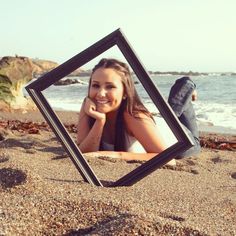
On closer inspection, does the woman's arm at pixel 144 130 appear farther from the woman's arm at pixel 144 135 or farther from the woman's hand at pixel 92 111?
the woman's hand at pixel 92 111

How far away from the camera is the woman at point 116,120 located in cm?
310

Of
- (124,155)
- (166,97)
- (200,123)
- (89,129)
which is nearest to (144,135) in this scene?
(124,155)

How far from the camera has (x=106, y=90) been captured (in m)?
3.10

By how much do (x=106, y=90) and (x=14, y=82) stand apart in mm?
8786

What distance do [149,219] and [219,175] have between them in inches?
83.4

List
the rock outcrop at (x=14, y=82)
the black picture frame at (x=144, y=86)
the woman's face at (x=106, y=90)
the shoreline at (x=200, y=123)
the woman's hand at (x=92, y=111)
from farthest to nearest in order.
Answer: the rock outcrop at (x=14, y=82) → the shoreline at (x=200, y=123) → the woman's hand at (x=92, y=111) → the woman's face at (x=106, y=90) → the black picture frame at (x=144, y=86)

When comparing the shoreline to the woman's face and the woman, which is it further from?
the woman's face

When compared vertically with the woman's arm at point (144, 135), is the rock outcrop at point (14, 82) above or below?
below

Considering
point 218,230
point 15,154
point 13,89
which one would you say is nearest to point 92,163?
point 15,154

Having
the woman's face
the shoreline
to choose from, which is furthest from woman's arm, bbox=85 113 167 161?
the shoreline

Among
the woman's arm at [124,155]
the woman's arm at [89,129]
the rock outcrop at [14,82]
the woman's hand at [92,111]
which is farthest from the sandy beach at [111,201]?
the rock outcrop at [14,82]

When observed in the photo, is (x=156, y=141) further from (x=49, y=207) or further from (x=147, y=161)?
(x=49, y=207)

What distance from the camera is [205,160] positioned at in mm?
4781

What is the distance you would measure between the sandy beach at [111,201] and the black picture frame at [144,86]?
3.9 inches
